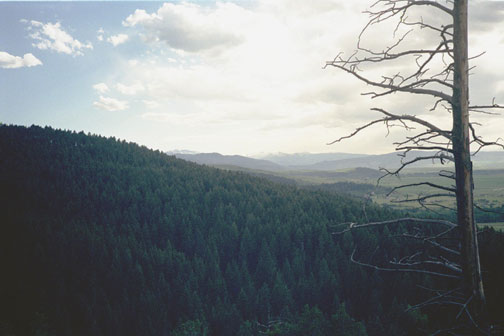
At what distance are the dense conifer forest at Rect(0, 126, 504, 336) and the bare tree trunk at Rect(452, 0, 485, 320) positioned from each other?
3921 cm

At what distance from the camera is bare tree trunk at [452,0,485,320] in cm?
772

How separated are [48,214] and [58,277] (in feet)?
234

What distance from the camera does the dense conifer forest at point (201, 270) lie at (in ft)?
281

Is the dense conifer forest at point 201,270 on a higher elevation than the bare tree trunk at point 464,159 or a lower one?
lower

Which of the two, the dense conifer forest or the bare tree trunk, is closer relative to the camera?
the bare tree trunk

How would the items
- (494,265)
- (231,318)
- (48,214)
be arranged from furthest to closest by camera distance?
(48,214) → (231,318) → (494,265)

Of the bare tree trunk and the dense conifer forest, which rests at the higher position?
the bare tree trunk

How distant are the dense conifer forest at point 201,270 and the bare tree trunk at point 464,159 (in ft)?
129

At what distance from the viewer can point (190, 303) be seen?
9500 cm

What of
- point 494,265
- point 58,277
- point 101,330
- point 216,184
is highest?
point 216,184

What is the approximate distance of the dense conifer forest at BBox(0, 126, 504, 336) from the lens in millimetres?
85750

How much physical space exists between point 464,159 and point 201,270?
116377 mm

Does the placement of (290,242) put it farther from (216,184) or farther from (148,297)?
(216,184)

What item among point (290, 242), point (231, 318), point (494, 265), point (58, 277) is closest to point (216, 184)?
point (290, 242)
